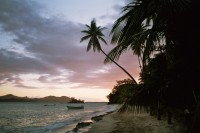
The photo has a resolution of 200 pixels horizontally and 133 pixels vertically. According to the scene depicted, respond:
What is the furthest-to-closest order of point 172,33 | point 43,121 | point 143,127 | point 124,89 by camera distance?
point 43,121, point 124,89, point 143,127, point 172,33

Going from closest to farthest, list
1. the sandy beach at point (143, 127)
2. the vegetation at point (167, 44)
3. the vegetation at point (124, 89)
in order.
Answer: the vegetation at point (167, 44), the vegetation at point (124, 89), the sandy beach at point (143, 127)

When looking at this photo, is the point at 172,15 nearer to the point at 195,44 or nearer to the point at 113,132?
the point at 195,44

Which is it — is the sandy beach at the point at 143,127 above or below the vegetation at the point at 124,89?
below

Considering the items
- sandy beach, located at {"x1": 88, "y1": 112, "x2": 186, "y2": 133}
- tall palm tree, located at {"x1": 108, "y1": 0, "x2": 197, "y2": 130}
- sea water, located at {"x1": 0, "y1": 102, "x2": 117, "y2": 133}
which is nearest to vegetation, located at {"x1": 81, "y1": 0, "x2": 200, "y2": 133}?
tall palm tree, located at {"x1": 108, "y1": 0, "x2": 197, "y2": 130}

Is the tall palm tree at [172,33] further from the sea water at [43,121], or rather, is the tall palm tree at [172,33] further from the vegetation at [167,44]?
the sea water at [43,121]

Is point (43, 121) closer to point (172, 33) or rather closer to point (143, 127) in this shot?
point (143, 127)

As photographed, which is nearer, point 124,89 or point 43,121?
point 124,89

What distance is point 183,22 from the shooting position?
3938mm

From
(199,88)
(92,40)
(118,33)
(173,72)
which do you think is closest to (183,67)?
(173,72)

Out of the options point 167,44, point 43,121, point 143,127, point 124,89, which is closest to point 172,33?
point 167,44

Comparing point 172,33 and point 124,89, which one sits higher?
point 124,89

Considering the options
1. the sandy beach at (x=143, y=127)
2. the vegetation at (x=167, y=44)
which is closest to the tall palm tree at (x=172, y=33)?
the vegetation at (x=167, y=44)

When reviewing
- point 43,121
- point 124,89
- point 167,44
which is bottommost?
point 43,121

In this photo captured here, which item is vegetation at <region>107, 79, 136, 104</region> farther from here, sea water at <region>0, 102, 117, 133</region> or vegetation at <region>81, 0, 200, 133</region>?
sea water at <region>0, 102, 117, 133</region>
